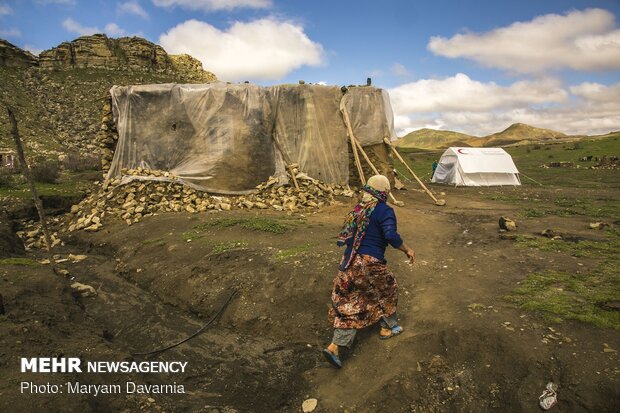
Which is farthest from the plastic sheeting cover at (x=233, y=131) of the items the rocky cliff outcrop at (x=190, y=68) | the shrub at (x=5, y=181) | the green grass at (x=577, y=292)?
the rocky cliff outcrop at (x=190, y=68)

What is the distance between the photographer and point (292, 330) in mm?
5020

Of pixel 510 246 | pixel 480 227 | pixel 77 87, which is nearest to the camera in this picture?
pixel 510 246

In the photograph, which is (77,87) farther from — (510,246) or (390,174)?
(510,246)

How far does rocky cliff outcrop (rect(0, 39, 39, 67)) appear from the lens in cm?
4003

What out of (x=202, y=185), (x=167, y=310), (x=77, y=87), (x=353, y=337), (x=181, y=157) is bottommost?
(x=167, y=310)

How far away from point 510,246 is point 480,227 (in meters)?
1.95

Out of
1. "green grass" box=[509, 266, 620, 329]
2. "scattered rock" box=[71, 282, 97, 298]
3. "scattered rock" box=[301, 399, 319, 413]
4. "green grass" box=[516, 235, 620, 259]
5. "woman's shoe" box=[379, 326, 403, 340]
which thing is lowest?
"scattered rock" box=[301, 399, 319, 413]

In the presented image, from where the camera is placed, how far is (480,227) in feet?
29.5

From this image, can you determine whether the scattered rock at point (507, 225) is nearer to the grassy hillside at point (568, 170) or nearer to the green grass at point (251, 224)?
the green grass at point (251, 224)

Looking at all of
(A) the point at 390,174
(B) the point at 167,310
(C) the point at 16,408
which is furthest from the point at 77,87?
(C) the point at 16,408

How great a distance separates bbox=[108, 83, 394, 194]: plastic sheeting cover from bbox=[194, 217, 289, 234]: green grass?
2.70 metres

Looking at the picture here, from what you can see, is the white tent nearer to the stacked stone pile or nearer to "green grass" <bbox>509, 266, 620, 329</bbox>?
the stacked stone pile

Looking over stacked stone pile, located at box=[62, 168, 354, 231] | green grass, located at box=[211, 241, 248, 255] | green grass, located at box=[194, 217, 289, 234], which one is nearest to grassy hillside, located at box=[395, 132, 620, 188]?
stacked stone pile, located at box=[62, 168, 354, 231]

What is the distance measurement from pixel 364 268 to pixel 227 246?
3.92 metres
